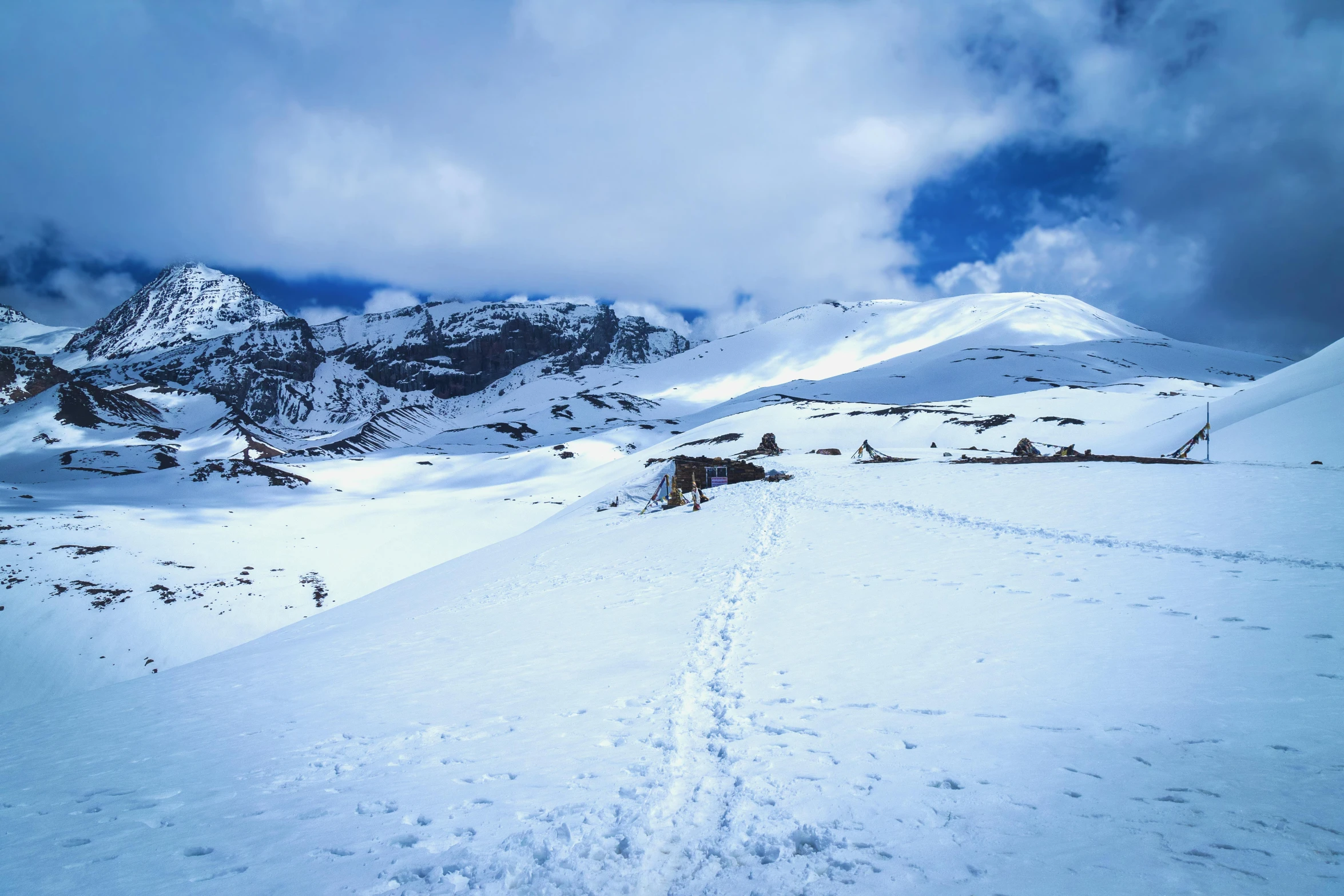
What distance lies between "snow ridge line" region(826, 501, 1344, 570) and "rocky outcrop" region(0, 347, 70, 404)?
144038 mm

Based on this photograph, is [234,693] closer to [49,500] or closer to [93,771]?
[93,771]

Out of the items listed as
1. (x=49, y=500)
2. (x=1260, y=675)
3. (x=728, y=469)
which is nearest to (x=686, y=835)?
(x=1260, y=675)

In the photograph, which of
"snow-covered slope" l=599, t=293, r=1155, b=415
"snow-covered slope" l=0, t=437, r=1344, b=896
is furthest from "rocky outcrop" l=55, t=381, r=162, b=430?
"snow-covered slope" l=0, t=437, r=1344, b=896

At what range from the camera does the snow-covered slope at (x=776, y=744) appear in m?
3.65

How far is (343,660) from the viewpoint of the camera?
955 cm

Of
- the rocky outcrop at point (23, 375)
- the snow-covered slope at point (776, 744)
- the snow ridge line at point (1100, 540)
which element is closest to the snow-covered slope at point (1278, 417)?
the snow-covered slope at point (776, 744)

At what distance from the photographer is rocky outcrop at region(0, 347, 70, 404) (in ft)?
335

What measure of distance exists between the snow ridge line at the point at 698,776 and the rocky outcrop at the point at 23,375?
5658 inches

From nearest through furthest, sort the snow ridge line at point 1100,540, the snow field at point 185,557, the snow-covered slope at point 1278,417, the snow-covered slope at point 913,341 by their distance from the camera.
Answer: the snow ridge line at point 1100,540, the snow-covered slope at point 1278,417, the snow field at point 185,557, the snow-covered slope at point 913,341

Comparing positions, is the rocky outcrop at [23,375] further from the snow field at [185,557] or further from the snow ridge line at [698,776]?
the snow ridge line at [698,776]

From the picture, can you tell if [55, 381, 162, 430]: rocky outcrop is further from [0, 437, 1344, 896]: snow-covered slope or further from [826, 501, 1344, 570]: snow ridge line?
[826, 501, 1344, 570]: snow ridge line

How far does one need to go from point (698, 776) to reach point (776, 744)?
0.84m

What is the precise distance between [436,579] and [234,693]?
1107 centimetres

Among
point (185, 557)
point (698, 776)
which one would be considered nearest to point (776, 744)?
point (698, 776)
